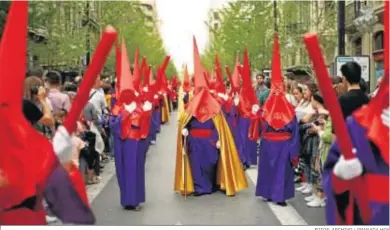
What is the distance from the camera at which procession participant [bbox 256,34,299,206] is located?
8.96 m

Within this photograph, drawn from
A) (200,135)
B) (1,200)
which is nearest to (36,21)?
(200,135)

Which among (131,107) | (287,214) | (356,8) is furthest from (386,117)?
(356,8)

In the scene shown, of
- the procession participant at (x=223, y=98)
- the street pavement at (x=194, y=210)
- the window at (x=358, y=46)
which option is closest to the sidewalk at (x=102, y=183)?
the street pavement at (x=194, y=210)

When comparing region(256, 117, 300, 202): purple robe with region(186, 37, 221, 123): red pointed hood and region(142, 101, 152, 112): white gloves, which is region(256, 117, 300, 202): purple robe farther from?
region(142, 101, 152, 112): white gloves

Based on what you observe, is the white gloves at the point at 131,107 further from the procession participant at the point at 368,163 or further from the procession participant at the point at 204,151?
the procession participant at the point at 368,163

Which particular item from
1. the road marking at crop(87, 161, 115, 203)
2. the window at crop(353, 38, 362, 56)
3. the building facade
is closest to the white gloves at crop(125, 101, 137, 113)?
the road marking at crop(87, 161, 115, 203)

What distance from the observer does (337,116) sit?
3594 millimetres

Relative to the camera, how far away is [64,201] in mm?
4039

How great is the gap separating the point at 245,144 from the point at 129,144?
4.65 metres

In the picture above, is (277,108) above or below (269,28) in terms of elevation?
below

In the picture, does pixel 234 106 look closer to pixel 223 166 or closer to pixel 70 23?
pixel 223 166

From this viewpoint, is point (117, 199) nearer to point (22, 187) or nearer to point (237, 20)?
point (22, 187)

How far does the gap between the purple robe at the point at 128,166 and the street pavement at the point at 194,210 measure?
0.18 m

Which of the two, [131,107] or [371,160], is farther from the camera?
[131,107]
